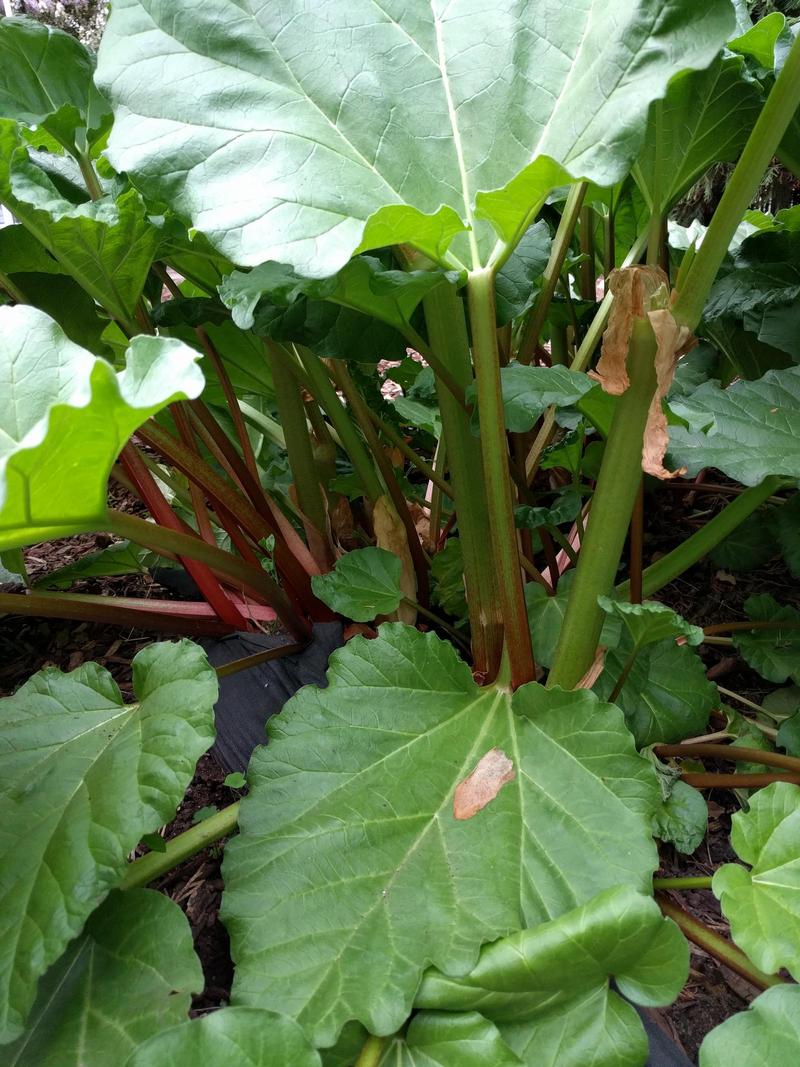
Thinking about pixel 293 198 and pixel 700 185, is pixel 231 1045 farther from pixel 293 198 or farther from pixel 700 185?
pixel 700 185

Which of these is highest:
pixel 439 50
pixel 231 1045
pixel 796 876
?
pixel 439 50

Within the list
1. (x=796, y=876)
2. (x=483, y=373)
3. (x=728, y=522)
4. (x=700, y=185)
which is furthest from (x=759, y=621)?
(x=700, y=185)

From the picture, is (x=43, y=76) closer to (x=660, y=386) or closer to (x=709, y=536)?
(x=660, y=386)

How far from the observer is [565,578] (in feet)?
3.40

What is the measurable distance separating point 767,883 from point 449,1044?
0.97 feet

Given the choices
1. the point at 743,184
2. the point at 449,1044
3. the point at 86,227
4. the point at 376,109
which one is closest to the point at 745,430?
the point at 743,184

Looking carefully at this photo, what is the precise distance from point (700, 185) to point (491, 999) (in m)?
2.73

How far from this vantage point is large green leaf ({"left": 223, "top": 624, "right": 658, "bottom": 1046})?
2.06 feet

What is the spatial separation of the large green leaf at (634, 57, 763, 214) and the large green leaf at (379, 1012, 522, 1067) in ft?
2.79

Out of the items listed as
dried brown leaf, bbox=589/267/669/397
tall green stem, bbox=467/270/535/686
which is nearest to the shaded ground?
tall green stem, bbox=467/270/535/686

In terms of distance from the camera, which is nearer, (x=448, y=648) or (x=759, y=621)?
(x=448, y=648)

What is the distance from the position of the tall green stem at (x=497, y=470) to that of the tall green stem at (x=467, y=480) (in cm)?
9

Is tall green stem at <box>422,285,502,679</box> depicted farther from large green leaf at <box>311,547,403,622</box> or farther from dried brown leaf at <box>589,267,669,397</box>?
dried brown leaf at <box>589,267,669,397</box>

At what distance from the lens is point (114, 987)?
630 millimetres
